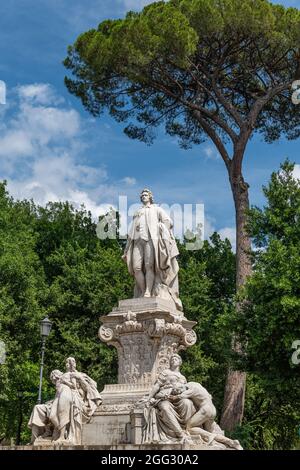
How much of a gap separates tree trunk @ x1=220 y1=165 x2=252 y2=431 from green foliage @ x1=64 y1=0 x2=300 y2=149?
6.30 feet

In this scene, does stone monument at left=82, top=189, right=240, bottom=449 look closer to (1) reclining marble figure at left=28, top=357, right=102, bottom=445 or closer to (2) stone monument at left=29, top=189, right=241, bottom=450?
(2) stone monument at left=29, top=189, right=241, bottom=450

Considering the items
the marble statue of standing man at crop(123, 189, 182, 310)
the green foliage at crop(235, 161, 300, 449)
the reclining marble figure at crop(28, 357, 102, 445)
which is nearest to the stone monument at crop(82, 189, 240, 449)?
the marble statue of standing man at crop(123, 189, 182, 310)

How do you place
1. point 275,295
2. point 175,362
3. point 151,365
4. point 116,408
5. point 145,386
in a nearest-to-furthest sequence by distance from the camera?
point 175,362
point 116,408
point 145,386
point 151,365
point 275,295

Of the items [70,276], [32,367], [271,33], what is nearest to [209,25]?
[271,33]

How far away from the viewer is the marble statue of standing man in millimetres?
14258

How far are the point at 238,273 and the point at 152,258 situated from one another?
9666mm

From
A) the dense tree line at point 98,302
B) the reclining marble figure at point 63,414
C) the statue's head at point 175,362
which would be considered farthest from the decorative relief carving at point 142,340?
the dense tree line at point 98,302

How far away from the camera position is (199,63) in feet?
85.2

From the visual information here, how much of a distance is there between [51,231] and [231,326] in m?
13.0

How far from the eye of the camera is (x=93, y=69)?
86.9 feet

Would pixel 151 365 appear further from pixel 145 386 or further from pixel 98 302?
pixel 98 302

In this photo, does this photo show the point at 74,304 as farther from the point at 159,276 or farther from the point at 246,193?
the point at 159,276

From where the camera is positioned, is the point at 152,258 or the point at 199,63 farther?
the point at 199,63

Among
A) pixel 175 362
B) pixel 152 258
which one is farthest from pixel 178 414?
pixel 152 258
